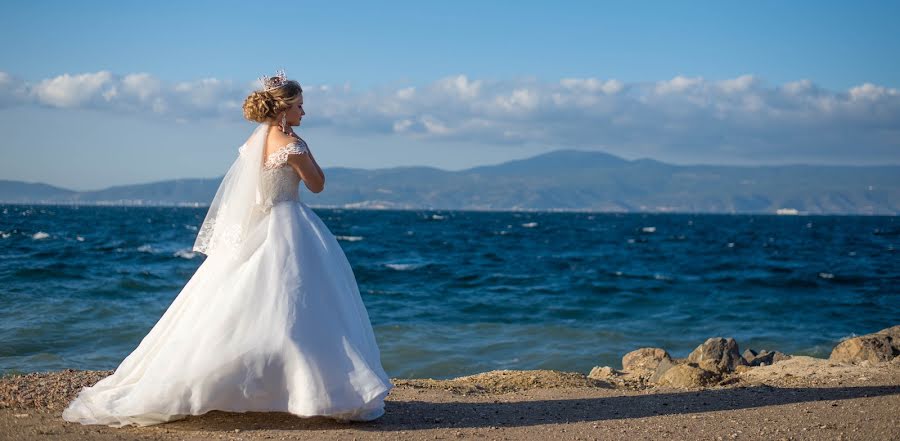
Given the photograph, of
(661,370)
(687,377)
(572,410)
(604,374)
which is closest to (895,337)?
(661,370)

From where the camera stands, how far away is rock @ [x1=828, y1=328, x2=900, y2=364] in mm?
11109

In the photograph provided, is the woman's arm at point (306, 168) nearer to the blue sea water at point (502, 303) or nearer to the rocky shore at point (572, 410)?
the rocky shore at point (572, 410)

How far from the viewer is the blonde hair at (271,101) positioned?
6281mm

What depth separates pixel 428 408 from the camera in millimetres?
7273

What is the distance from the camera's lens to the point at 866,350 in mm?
11250

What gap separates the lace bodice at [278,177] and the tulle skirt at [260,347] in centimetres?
8

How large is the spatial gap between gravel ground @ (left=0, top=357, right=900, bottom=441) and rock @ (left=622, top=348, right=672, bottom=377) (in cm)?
252

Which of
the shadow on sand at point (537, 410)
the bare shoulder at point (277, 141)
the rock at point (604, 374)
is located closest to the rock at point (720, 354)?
the rock at point (604, 374)

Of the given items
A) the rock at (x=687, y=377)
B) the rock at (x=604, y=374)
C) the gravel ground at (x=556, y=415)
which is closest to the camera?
the gravel ground at (x=556, y=415)

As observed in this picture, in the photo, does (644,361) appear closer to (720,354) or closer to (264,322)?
(720,354)

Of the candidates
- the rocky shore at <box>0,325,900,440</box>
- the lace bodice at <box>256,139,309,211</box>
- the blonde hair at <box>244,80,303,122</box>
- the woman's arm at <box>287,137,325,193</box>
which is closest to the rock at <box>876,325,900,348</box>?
the rocky shore at <box>0,325,900,440</box>

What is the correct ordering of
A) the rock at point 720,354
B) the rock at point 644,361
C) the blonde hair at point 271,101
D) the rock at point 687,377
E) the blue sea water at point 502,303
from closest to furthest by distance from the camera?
the blonde hair at point 271,101 < the rock at point 687,377 < the rock at point 644,361 < the rock at point 720,354 < the blue sea water at point 502,303

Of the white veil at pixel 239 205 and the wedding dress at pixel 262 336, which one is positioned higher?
the white veil at pixel 239 205

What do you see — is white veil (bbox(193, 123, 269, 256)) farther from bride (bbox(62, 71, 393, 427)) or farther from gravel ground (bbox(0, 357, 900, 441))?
gravel ground (bbox(0, 357, 900, 441))
